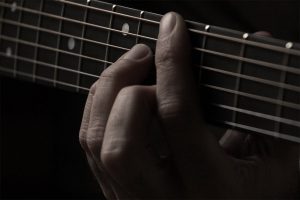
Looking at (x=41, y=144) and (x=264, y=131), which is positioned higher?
(x=264, y=131)

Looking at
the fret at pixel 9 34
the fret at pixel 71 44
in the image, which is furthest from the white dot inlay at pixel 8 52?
the fret at pixel 71 44

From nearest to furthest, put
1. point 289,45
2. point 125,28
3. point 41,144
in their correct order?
point 289,45 → point 125,28 → point 41,144

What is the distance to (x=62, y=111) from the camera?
1135 millimetres

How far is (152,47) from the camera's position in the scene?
2.25ft

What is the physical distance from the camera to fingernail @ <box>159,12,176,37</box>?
0.63 meters

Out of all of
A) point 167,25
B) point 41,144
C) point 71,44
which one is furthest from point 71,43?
point 41,144

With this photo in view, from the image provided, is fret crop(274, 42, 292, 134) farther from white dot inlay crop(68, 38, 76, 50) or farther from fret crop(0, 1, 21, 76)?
fret crop(0, 1, 21, 76)

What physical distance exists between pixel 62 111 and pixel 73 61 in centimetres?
36

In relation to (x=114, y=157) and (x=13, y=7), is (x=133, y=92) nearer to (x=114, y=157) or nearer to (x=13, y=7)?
(x=114, y=157)

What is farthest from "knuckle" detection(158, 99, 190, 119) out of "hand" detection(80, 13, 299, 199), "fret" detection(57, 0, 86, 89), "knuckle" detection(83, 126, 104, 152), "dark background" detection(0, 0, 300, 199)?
"dark background" detection(0, 0, 300, 199)

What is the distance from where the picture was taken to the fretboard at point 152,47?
0.61m

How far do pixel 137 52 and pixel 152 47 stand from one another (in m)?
0.03

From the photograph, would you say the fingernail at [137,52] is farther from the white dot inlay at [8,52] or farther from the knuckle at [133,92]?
the white dot inlay at [8,52]

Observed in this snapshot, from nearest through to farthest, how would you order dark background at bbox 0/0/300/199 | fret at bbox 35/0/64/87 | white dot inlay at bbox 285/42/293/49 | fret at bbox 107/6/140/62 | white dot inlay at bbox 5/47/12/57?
1. white dot inlay at bbox 285/42/293/49
2. fret at bbox 107/6/140/62
3. fret at bbox 35/0/64/87
4. white dot inlay at bbox 5/47/12/57
5. dark background at bbox 0/0/300/199
